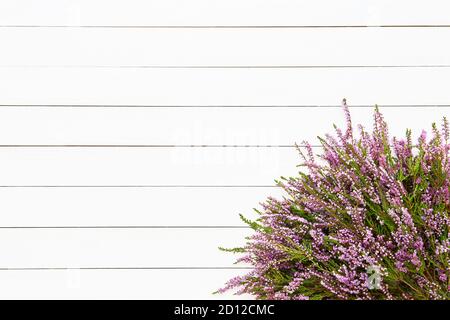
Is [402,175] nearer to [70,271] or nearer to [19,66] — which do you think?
[70,271]

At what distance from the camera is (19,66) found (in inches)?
55.3

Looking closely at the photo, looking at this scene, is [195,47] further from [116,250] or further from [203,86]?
[116,250]

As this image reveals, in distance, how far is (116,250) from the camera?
4.54ft

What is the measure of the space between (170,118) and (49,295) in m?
0.57

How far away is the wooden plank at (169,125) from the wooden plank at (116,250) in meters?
0.25

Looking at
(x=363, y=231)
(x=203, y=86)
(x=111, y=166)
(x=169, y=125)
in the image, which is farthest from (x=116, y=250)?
(x=363, y=231)

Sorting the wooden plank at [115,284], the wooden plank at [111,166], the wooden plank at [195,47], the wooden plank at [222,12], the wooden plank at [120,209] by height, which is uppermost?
the wooden plank at [222,12]

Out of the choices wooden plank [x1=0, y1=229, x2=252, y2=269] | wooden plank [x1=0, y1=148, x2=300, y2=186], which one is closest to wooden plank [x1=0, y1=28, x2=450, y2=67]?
wooden plank [x1=0, y1=148, x2=300, y2=186]

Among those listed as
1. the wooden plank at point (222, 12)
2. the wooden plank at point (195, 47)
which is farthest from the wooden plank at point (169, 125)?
the wooden plank at point (222, 12)

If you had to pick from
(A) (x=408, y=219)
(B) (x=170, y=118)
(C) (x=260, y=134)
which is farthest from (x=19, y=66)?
(A) (x=408, y=219)

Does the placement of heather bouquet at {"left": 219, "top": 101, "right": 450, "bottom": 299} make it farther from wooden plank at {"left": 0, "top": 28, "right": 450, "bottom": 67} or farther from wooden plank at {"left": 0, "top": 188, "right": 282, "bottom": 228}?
wooden plank at {"left": 0, "top": 28, "right": 450, "bottom": 67}

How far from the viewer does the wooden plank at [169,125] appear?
1394mm

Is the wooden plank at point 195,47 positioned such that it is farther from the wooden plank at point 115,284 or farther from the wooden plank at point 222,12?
the wooden plank at point 115,284

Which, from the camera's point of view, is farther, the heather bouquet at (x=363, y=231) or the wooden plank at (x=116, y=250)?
the wooden plank at (x=116, y=250)
